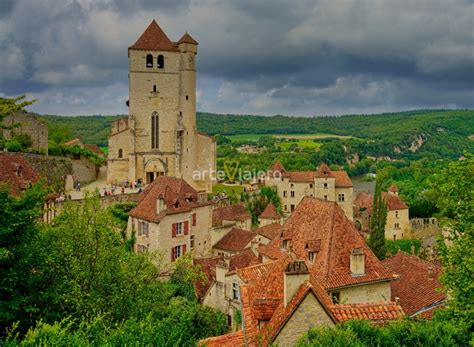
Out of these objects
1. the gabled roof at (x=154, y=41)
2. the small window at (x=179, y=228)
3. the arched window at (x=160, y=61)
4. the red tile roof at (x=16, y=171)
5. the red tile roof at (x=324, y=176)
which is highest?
the gabled roof at (x=154, y=41)

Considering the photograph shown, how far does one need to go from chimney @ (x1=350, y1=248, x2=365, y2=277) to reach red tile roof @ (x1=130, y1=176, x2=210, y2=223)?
686 inches

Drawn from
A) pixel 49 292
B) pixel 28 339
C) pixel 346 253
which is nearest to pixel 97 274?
pixel 49 292

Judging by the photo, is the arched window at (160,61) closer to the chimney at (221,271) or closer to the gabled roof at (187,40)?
the gabled roof at (187,40)

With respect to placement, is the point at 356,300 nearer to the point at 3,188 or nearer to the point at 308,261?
the point at 308,261

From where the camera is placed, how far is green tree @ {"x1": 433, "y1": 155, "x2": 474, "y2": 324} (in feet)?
61.8

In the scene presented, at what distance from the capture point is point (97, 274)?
2075cm

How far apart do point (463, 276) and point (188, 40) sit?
171ft

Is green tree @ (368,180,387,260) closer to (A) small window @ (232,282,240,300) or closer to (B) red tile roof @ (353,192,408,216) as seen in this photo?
(B) red tile roof @ (353,192,408,216)

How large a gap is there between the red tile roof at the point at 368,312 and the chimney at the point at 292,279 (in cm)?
173

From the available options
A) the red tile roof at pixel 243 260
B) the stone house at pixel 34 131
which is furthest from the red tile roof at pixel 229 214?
the stone house at pixel 34 131

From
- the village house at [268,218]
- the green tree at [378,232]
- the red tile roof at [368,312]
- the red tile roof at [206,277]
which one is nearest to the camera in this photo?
the red tile roof at [368,312]

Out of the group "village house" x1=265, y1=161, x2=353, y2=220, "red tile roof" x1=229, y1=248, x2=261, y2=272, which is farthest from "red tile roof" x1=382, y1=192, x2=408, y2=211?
"red tile roof" x1=229, y1=248, x2=261, y2=272

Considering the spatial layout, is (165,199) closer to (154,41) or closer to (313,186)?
(154,41)

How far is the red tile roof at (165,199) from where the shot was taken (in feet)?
127
